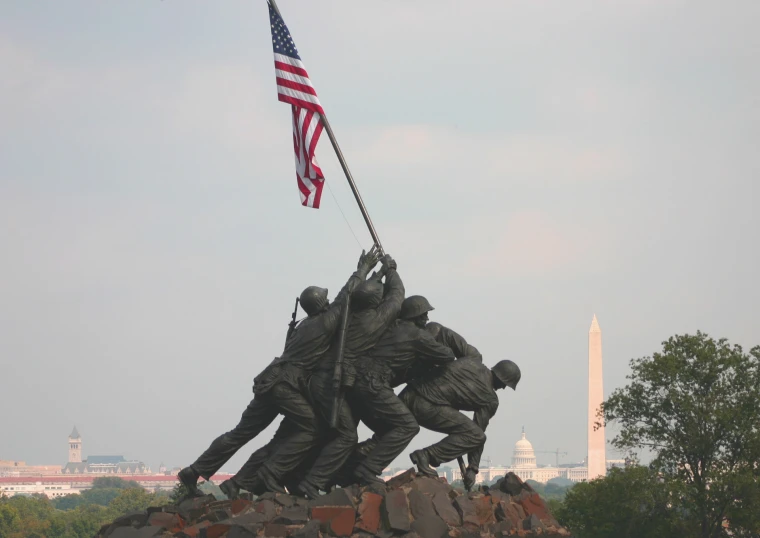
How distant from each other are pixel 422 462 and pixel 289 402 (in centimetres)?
170

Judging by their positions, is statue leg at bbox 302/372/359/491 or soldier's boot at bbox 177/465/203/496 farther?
soldier's boot at bbox 177/465/203/496

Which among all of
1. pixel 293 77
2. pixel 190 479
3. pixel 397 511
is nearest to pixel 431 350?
pixel 397 511

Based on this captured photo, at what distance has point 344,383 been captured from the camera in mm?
15680

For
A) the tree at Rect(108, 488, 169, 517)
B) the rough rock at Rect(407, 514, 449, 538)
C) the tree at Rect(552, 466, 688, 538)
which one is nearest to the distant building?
Result: the tree at Rect(108, 488, 169, 517)

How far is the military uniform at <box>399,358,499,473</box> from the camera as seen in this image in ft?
52.9

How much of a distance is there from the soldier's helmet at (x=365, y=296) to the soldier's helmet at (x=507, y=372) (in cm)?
177

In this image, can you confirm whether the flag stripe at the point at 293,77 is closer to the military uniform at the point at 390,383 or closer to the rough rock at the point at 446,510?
the military uniform at the point at 390,383

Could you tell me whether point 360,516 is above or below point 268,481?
below

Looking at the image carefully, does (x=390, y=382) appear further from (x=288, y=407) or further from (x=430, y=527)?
(x=430, y=527)

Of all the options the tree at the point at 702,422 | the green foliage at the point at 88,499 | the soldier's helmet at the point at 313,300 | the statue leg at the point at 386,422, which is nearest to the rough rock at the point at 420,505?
the statue leg at the point at 386,422

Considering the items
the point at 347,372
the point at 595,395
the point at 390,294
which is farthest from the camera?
the point at 595,395

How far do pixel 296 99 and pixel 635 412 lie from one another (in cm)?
1828

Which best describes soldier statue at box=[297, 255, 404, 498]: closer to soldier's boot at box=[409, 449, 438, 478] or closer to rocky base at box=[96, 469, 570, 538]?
rocky base at box=[96, 469, 570, 538]

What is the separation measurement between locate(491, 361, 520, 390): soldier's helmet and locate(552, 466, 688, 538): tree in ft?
54.4
